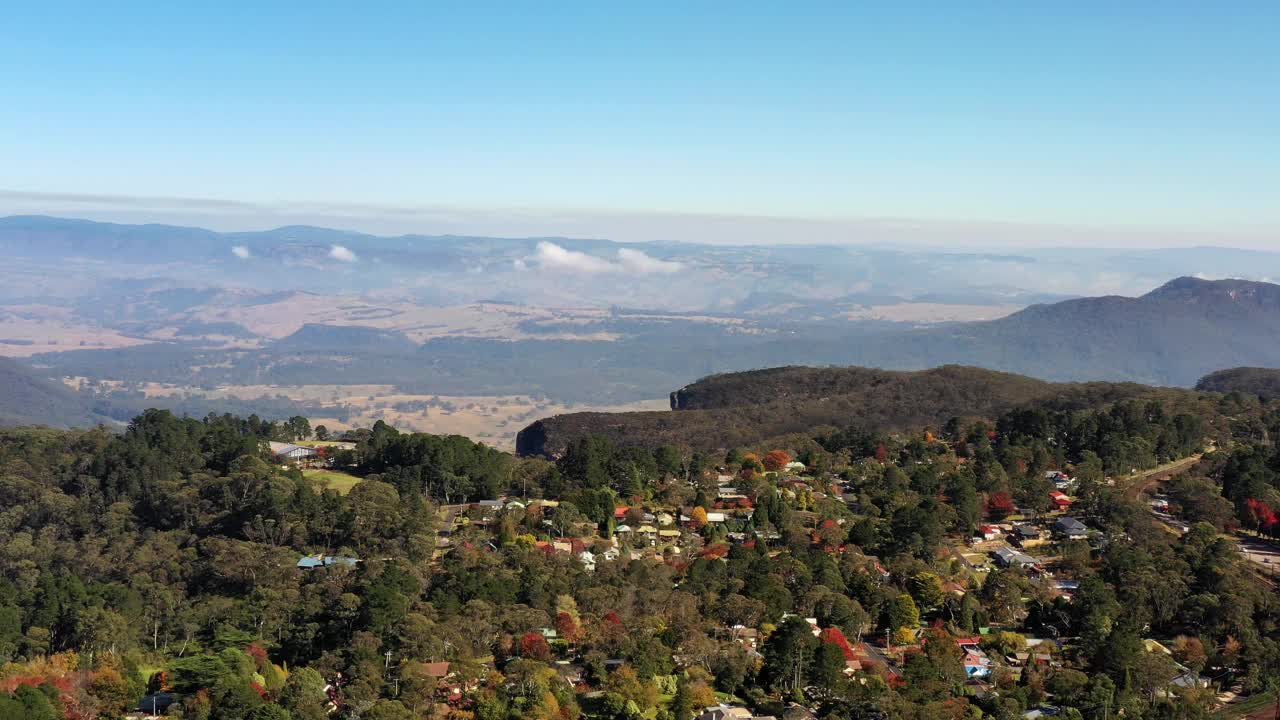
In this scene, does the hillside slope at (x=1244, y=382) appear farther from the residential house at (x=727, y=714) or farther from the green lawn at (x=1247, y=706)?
the residential house at (x=727, y=714)

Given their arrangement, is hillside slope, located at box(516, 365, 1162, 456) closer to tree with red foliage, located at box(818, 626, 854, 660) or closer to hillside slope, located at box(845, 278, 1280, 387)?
tree with red foliage, located at box(818, 626, 854, 660)

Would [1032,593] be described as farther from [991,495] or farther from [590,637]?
[590,637]

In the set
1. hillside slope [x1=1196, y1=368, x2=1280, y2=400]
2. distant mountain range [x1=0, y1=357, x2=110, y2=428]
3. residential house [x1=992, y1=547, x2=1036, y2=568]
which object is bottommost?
distant mountain range [x1=0, y1=357, x2=110, y2=428]

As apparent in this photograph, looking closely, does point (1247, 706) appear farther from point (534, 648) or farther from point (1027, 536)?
point (534, 648)

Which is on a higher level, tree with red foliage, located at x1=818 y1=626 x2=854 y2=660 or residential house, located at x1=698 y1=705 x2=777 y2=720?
tree with red foliage, located at x1=818 y1=626 x2=854 y2=660

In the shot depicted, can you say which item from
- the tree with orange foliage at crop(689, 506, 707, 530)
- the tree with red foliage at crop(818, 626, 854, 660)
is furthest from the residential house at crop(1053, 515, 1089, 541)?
the tree with red foliage at crop(818, 626, 854, 660)

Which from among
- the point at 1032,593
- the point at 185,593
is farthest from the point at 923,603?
the point at 185,593
